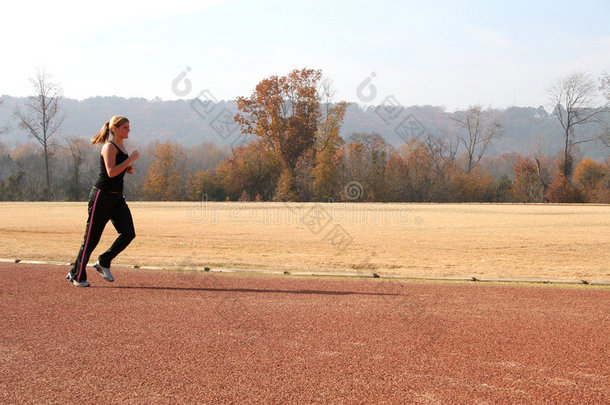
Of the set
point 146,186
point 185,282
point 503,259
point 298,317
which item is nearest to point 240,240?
point 503,259

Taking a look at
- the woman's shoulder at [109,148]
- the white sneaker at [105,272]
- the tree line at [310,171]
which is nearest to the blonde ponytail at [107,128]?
the woman's shoulder at [109,148]

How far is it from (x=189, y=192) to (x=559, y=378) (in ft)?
210

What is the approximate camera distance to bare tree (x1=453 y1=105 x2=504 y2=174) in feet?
250

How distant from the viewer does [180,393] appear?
3.62 m

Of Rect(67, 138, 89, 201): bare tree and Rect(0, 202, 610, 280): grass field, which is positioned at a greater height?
Rect(67, 138, 89, 201): bare tree

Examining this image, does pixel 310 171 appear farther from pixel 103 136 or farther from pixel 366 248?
pixel 103 136

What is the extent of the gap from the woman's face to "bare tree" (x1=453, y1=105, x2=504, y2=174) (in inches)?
2881

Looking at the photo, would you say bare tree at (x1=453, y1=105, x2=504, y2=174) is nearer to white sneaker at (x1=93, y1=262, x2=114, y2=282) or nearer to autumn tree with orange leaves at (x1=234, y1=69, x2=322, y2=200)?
autumn tree with orange leaves at (x1=234, y1=69, x2=322, y2=200)

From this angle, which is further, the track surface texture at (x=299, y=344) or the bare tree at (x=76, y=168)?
the bare tree at (x=76, y=168)

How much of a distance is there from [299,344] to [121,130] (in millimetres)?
4189

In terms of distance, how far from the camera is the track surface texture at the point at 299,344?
3680 mm

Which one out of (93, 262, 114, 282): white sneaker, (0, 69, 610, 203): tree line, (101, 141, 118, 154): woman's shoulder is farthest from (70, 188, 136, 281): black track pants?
(0, 69, 610, 203): tree line

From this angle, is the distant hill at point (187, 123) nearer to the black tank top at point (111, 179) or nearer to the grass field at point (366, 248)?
the grass field at point (366, 248)

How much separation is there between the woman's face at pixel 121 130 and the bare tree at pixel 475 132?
7318cm
